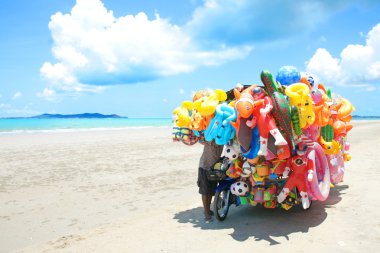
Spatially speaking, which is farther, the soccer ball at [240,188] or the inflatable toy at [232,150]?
the soccer ball at [240,188]

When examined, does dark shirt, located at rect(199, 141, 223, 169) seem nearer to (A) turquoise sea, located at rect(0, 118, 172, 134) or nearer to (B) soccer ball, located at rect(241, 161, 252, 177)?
(B) soccer ball, located at rect(241, 161, 252, 177)

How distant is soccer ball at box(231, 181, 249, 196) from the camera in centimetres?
548

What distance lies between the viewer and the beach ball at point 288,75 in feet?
18.6

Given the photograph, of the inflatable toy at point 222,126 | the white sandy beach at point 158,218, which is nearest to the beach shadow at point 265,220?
the white sandy beach at point 158,218

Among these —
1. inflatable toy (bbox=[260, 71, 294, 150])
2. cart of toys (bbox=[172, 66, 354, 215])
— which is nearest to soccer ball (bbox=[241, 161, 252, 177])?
cart of toys (bbox=[172, 66, 354, 215])

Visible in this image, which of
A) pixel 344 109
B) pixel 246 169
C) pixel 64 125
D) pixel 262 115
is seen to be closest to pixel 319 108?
pixel 262 115

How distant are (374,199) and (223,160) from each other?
294 centimetres

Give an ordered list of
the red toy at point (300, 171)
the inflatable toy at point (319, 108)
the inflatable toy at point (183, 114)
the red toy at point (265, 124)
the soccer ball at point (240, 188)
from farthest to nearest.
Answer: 1. the inflatable toy at point (183, 114)
2. the soccer ball at point (240, 188)
3. the inflatable toy at point (319, 108)
4. the red toy at point (300, 171)
5. the red toy at point (265, 124)

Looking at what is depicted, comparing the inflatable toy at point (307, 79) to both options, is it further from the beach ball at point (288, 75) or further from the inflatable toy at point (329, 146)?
the inflatable toy at point (329, 146)

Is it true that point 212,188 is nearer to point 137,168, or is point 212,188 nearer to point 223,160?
point 223,160

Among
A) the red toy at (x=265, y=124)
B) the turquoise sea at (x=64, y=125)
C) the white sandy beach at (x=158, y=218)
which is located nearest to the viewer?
the red toy at (x=265, y=124)

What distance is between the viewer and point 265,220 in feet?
18.9

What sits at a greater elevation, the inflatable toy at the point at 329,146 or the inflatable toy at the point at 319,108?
the inflatable toy at the point at 319,108

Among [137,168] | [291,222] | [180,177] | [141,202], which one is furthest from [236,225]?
[137,168]
